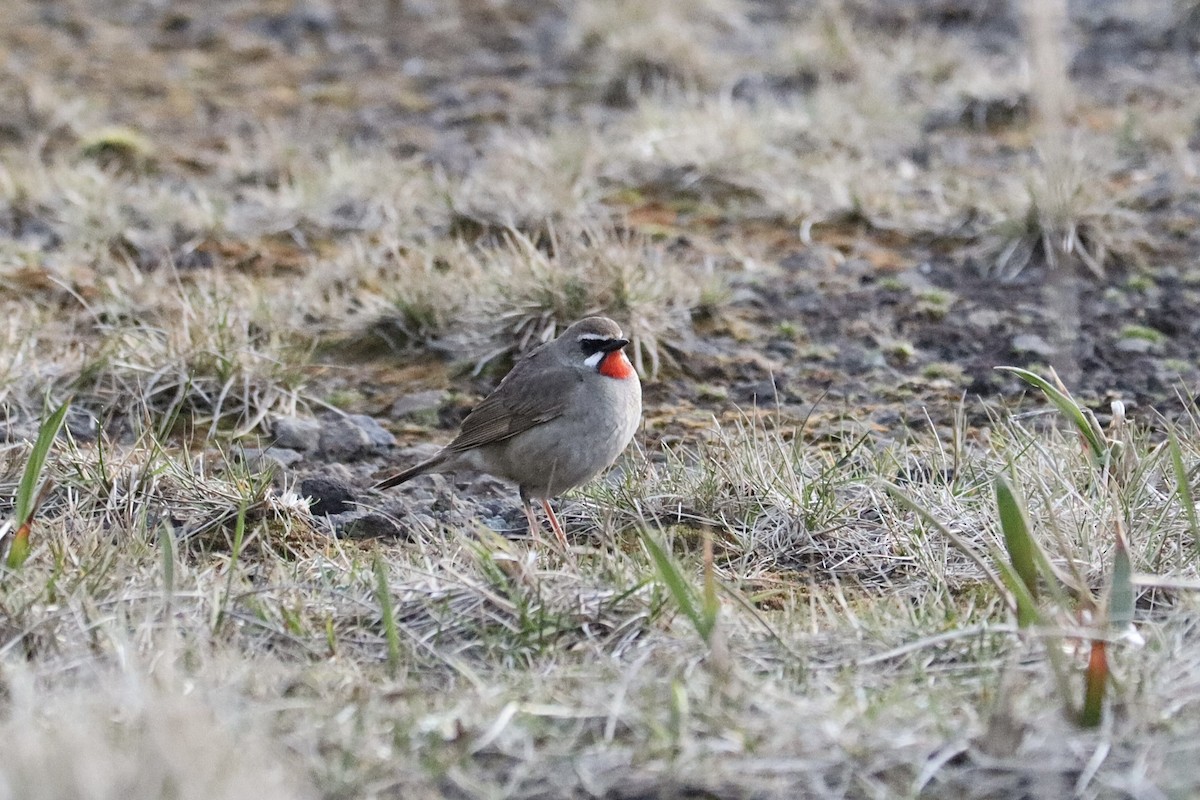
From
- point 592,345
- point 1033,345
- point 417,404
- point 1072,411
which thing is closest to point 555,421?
point 592,345

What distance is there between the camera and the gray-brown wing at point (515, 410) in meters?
5.49

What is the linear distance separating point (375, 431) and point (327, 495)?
82cm

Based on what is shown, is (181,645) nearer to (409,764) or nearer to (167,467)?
(409,764)

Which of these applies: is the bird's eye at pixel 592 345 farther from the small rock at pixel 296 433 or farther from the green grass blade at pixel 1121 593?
the green grass blade at pixel 1121 593

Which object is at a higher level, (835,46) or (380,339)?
(835,46)

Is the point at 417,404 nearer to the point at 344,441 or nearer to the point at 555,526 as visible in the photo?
the point at 344,441

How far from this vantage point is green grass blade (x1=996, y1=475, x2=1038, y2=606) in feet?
11.7

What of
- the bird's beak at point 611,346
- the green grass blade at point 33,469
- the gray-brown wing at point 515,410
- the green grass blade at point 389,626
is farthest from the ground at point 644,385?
the bird's beak at point 611,346

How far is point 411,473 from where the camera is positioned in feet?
17.8

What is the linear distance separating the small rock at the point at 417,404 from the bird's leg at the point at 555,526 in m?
1.05

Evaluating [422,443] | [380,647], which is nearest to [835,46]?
[422,443]

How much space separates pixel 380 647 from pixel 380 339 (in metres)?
3.13

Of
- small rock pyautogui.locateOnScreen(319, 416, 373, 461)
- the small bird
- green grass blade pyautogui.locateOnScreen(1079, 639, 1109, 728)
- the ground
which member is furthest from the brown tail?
green grass blade pyautogui.locateOnScreen(1079, 639, 1109, 728)

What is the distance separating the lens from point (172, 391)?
6078mm
